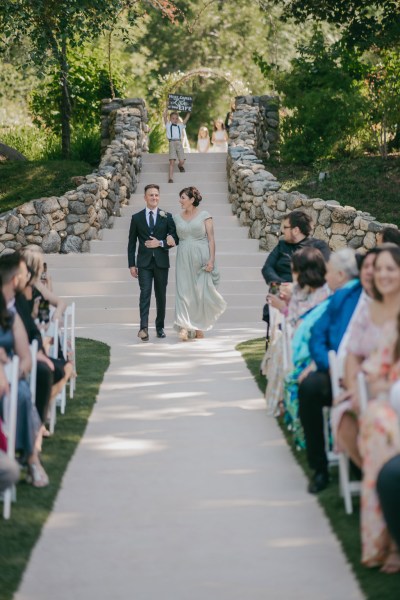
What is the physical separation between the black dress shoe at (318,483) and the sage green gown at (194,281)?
283 inches

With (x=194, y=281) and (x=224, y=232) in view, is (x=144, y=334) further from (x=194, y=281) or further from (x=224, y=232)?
(x=224, y=232)

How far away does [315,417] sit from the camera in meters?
6.95

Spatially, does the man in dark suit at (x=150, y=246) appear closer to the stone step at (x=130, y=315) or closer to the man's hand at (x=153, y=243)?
the man's hand at (x=153, y=243)

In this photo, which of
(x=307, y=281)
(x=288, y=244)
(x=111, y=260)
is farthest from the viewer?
(x=111, y=260)

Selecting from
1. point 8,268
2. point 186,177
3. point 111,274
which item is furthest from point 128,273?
point 8,268

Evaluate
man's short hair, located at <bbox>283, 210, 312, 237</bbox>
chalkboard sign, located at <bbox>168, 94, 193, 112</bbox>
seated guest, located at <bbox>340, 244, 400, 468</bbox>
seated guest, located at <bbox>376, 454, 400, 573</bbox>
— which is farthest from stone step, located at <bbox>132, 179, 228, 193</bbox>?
seated guest, located at <bbox>376, 454, 400, 573</bbox>

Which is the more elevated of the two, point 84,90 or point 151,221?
point 84,90

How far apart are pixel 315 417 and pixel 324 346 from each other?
0.52m

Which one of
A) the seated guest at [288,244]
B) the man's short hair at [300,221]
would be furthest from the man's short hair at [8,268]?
the man's short hair at [300,221]

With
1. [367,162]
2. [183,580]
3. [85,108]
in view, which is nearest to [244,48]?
[85,108]

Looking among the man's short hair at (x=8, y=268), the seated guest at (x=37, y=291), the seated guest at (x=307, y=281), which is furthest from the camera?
the seated guest at (x=37, y=291)

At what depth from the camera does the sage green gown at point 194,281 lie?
Answer: 14117mm

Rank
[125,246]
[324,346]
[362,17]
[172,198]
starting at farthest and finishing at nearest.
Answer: [362,17]
[172,198]
[125,246]
[324,346]

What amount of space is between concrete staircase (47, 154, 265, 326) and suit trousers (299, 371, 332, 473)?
8.87 meters
